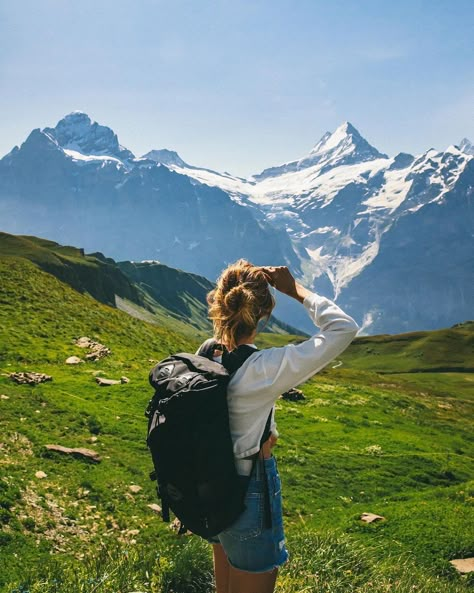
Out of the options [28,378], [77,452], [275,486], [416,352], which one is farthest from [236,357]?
[416,352]

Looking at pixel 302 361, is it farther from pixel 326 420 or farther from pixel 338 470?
pixel 326 420

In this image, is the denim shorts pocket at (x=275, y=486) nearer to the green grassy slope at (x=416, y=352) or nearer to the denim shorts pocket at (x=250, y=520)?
the denim shorts pocket at (x=250, y=520)

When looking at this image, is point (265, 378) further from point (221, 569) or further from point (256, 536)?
point (221, 569)

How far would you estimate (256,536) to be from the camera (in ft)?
15.5

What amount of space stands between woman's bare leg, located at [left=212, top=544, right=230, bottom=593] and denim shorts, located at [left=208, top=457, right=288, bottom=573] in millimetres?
641

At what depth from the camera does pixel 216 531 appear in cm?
464

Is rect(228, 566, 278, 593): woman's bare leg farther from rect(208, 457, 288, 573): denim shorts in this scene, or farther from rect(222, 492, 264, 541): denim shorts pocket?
rect(222, 492, 264, 541): denim shorts pocket

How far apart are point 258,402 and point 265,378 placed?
275mm

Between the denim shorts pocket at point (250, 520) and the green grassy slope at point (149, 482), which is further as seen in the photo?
the green grassy slope at point (149, 482)

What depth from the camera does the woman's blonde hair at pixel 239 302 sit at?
197 inches

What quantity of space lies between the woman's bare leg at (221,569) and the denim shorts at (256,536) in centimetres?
64

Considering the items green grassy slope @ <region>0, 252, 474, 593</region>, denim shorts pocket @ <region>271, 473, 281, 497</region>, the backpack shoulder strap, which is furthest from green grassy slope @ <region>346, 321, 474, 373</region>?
the backpack shoulder strap

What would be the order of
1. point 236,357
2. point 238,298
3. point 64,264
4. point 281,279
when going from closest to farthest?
point 236,357 < point 238,298 < point 281,279 < point 64,264

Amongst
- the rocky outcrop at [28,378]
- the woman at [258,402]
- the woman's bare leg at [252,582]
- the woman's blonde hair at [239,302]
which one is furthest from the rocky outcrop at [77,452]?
the woman's blonde hair at [239,302]
